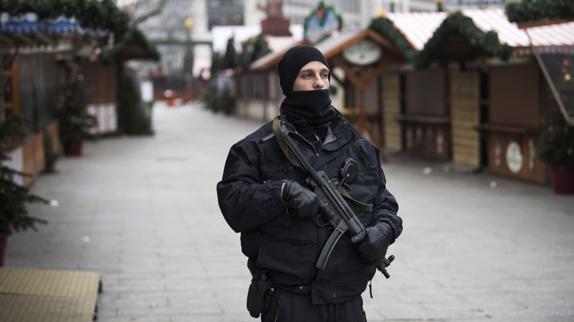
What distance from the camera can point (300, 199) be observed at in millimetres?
3912

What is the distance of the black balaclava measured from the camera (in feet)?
13.6

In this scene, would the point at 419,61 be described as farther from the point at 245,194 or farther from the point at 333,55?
the point at 245,194

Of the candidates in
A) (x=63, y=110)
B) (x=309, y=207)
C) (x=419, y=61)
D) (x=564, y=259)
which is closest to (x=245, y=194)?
(x=309, y=207)

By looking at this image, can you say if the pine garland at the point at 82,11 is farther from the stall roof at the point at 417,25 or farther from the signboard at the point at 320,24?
the signboard at the point at 320,24

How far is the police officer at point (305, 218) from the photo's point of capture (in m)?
4.15

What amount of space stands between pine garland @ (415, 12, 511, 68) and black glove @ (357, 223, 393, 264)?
36.7ft

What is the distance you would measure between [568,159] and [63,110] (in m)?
12.7

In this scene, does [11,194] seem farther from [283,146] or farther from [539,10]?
[539,10]

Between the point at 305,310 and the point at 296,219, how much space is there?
385 millimetres

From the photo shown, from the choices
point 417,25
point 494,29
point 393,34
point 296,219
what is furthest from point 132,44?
point 296,219

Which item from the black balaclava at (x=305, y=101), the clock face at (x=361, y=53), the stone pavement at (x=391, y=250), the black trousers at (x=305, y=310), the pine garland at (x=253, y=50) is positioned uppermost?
the black balaclava at (x=305, y=101)

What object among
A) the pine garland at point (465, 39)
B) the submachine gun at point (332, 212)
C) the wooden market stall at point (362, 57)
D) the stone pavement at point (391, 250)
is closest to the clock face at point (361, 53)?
the wooden market stall at point (362, 57)

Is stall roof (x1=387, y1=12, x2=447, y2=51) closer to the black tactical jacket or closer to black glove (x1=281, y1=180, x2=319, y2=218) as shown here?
the black tactical jacket

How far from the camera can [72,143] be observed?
926 inches
